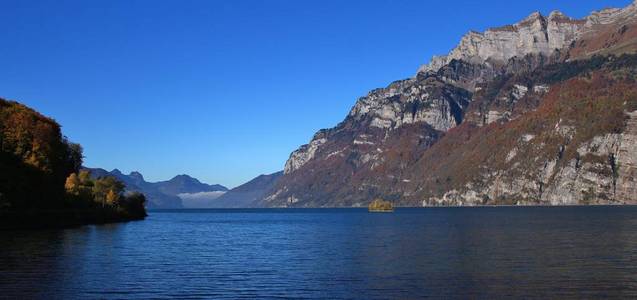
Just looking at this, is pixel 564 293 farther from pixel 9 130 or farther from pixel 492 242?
pixel 9 130

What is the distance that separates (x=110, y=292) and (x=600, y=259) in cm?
5397

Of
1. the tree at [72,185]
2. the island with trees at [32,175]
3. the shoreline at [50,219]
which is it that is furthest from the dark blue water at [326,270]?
the tree at [72,185]

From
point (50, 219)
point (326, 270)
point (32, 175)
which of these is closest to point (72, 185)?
point (50, 219)

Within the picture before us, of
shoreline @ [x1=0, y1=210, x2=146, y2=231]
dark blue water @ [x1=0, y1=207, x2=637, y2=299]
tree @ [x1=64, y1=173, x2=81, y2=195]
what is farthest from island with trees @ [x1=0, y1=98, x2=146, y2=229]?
dark blue water @ [x1=0, y1=207, x2=637, y2=299]

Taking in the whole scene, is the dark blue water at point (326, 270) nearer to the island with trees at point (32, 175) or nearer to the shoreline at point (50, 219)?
the shoreline at point (50, 219)

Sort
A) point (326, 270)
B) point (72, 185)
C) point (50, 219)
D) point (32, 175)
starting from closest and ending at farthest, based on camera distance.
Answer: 1. point (326, 270)
2. point (32, 175)
3. point (50, 219)
4. point (72, 185)

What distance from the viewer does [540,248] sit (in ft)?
297

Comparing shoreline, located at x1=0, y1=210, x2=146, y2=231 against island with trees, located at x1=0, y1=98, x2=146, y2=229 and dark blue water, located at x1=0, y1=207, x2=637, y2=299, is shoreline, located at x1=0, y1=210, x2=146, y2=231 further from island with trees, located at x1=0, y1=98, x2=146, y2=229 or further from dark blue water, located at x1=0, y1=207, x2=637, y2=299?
dark blue water, located at x1=0, y1=207, x2=637, y2=299

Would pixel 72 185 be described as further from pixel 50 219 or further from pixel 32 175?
pixel 32 175

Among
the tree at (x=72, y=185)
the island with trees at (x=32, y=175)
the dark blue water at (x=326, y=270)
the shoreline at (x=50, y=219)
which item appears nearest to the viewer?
the dark blue water at (x=326, y=270)

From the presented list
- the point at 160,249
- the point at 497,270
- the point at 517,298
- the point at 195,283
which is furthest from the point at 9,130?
the point at 517,298

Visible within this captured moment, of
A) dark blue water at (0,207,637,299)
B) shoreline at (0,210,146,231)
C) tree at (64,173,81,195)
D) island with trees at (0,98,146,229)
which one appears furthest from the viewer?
tree at (64,173,81,195)

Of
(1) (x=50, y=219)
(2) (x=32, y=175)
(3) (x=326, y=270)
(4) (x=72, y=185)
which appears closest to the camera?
(3) (x=326, y=270)

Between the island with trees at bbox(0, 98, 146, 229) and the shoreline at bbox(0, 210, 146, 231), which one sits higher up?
the island with trees at bbox(0, 98, 146, 229)
